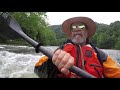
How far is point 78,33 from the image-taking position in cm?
100

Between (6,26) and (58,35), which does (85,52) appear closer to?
(6,26)

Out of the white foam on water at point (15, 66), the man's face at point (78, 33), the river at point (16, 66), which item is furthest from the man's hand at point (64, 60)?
the white foam on water at point (15, 66)

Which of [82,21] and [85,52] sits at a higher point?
[82,21]

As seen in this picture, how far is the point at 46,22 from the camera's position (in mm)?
15602

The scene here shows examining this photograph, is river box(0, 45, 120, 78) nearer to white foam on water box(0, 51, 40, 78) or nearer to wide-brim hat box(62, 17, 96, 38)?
white foam on water box(0, 51, 40, 78)

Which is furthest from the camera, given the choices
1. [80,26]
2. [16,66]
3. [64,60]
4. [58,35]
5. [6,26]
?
[16,66]

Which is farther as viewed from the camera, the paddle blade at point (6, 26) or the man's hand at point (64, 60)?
the paddle blade at point (6, 26)

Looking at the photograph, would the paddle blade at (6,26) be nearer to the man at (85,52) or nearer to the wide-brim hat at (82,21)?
the man at (85,52)

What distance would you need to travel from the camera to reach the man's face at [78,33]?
0.97 m

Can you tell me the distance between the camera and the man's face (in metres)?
0.97

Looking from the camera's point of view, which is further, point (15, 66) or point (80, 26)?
point (15, 66)

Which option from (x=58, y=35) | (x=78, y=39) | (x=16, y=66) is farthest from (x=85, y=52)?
(x=16, y=66)
